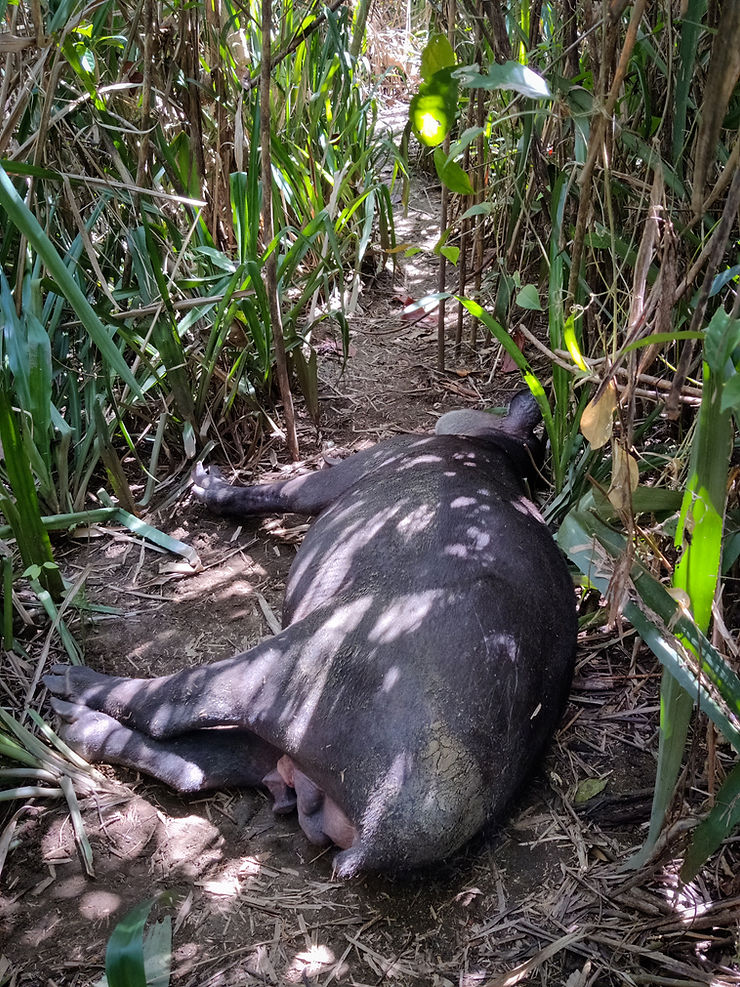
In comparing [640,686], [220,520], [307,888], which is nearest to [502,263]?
[220,520]

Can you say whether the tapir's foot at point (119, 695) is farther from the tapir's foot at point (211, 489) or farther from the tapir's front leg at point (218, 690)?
the tapir's foot at point (211, 489)

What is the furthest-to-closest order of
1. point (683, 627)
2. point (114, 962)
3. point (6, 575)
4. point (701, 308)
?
point (6, 575) → point (701, 308) → point (683, 627) → point (114, 962)

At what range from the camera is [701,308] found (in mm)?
1476

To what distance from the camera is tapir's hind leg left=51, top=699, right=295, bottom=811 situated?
2051mm

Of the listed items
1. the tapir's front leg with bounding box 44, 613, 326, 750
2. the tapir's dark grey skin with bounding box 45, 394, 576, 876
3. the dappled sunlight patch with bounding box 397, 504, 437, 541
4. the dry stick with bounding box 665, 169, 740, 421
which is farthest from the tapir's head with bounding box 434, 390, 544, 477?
the dry stick with bounding box 665, 169, 740, 421

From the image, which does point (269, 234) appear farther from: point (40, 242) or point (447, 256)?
point (40, 242)

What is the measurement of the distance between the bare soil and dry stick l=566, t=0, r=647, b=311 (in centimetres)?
98

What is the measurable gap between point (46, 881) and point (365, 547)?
3.43 feet

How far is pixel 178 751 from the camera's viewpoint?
210cm

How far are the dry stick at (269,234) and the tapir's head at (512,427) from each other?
1.76 feet

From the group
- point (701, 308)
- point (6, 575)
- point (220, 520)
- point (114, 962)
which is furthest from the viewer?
point (220, 520)

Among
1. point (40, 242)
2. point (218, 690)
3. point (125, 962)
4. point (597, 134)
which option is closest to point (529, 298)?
point (597, 134)

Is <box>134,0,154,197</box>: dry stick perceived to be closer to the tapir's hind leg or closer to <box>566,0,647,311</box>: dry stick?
<box>566,0,647,311</box>: dry stick

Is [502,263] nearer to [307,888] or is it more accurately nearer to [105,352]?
[105,352]
